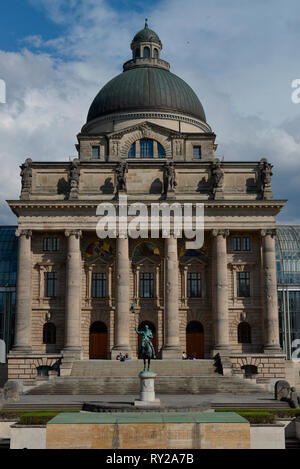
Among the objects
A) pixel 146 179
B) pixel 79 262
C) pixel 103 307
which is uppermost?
pixel 146 179

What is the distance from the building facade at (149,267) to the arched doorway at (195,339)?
0.32ft

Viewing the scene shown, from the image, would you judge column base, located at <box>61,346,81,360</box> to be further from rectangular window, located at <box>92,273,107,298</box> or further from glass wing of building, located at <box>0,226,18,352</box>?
glass wing of building, located at <box>0,226,18,352</box>

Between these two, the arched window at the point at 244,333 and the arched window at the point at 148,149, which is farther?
the arched window at the point at 148,149

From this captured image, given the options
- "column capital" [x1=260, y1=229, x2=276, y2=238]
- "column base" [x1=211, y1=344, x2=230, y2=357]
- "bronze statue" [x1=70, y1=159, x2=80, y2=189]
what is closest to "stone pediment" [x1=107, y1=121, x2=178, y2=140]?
"bronze statue" [x1=70, y1=159, x2=80, y2=189]

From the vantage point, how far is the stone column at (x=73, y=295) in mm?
57031

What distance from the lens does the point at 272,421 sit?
102 ft

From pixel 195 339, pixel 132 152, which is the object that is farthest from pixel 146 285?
pixel 132 152

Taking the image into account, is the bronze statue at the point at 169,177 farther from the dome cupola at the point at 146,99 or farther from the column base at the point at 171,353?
the column base at the point at 171,353

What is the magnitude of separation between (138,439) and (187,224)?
35.5 m

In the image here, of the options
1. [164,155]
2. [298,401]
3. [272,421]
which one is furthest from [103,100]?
[272,421]

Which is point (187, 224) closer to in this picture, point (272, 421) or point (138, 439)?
point (272, 421)

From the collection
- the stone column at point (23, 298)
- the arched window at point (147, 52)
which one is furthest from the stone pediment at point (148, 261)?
the arched window at point (147, 52)

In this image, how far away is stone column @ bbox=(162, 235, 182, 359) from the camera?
187ft

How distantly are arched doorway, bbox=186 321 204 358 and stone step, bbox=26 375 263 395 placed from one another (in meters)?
9.70
